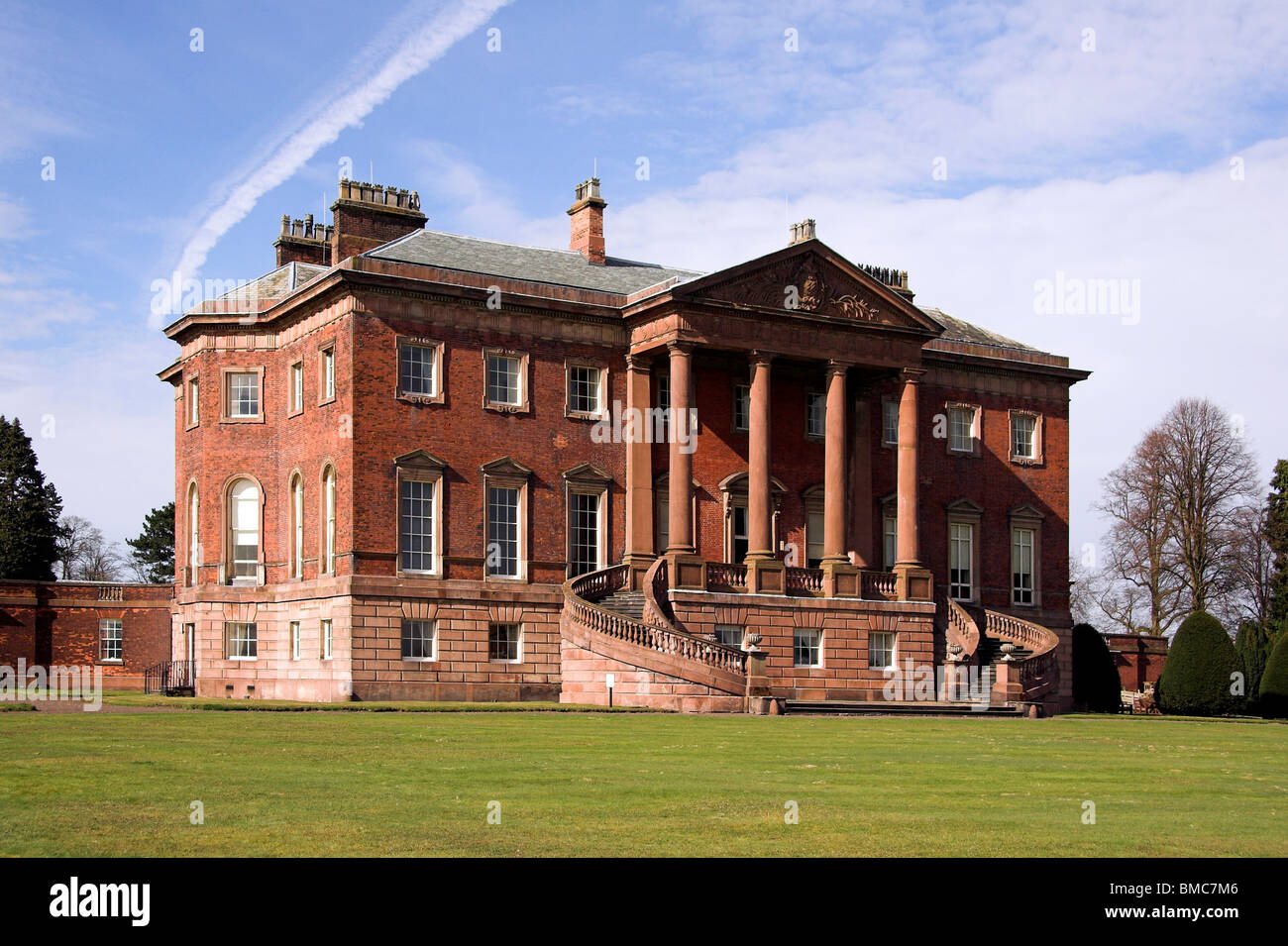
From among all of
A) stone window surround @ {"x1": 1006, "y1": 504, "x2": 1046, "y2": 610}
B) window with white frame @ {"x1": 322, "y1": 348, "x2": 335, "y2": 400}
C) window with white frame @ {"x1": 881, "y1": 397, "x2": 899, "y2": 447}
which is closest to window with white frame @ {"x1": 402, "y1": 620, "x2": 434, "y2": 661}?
window with white frame @ {"x1": 322, "y1": 348, "x2": 335, "y2": 400}

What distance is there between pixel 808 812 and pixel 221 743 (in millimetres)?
9878

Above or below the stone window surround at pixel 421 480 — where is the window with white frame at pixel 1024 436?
above

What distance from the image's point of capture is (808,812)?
15.3m

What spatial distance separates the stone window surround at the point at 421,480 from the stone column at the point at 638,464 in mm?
5874

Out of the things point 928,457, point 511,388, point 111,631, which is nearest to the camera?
point 511,388

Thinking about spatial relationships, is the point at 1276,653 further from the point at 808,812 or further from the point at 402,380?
the point at 808,812

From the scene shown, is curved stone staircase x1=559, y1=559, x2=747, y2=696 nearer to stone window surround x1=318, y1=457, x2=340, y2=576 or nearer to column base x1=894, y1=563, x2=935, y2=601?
stone window surround x1=318, y1=457, x2=340, y2=576

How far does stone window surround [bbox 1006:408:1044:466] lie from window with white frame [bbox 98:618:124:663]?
36014mm

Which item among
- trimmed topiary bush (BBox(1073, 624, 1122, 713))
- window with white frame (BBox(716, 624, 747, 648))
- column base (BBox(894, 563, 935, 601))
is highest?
column base (BBox(894, 563, 935, 601))

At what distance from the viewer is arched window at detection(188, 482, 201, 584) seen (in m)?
50.3

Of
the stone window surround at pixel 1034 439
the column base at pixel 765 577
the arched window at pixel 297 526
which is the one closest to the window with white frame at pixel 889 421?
the stone window surround at pixel 1034 439

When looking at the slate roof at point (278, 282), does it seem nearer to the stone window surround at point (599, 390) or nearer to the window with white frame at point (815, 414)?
the stone window surround at point (599, 390)

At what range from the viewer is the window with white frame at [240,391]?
49938 millimetres
